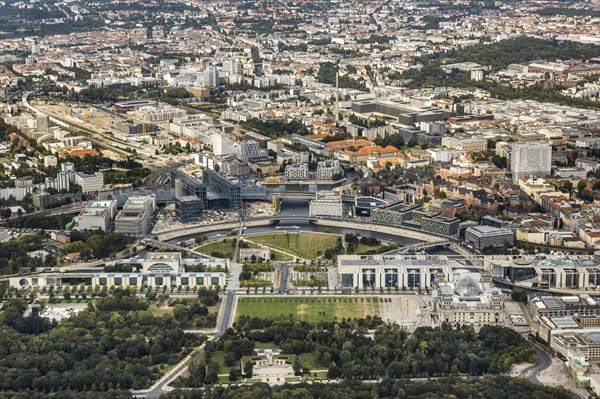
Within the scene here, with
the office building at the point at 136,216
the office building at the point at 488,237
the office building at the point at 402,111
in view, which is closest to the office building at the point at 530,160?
the office building at the point at 488,237

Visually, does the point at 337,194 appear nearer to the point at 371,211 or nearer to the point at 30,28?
the point at 371,211

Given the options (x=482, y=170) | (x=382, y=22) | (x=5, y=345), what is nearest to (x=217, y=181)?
(x=482, y=170)

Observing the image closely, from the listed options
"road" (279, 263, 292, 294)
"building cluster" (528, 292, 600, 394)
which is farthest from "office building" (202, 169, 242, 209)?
"building cluster" (528, 292, 600, 394)

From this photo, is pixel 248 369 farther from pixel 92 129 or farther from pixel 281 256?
pixel 92 129

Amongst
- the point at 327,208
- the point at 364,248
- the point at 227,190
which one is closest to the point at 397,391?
the point at 364,248

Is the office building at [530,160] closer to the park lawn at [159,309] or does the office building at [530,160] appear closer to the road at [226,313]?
the road at [226,313]

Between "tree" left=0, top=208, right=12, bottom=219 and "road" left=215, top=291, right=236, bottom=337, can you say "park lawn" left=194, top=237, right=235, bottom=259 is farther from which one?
"tree" left=0, top=208, right=12, bottom=219
